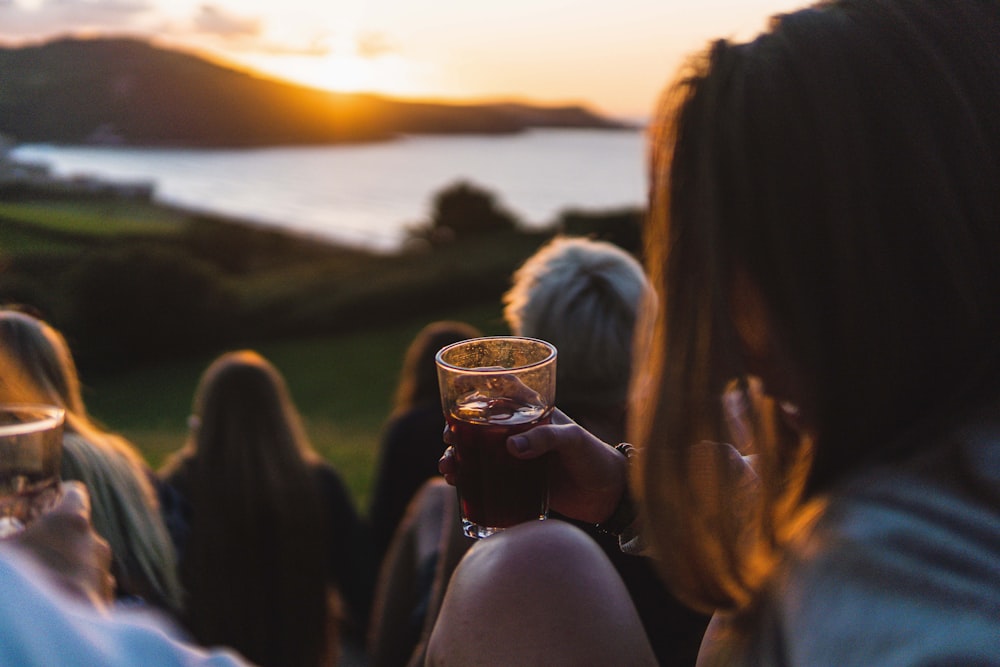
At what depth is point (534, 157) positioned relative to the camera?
60.2 ft

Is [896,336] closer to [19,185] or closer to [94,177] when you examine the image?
[19,185]

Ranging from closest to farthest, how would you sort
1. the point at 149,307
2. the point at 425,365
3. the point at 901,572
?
1. the point at 901,572
2. the point at 425,365
3. the point at 149,307

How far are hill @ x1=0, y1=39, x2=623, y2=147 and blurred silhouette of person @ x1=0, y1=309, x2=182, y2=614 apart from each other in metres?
0.70

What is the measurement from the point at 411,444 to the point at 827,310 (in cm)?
324

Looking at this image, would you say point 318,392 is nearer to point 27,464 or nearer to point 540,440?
point 27,464

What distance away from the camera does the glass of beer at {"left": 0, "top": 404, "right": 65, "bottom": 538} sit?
147 centimetres

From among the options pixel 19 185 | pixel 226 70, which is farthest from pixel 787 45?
pixel 226 70

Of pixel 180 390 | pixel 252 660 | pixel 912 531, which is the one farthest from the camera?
pixel 180 390

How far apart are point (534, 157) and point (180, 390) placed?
9.02 metres

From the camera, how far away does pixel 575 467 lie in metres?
1.68

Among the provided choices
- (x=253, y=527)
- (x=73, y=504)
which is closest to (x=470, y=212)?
(x=253, y=527)

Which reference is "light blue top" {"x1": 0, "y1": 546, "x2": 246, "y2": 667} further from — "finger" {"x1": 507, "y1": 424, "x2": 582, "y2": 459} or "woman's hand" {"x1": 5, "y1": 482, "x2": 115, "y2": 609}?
"finger" {"x1": 507, "y1": 424, "x2": 582, "y2": 459}

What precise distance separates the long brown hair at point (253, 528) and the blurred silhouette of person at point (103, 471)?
58 centimetres

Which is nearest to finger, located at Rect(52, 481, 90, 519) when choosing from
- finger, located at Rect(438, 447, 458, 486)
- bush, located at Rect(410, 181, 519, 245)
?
finger, located at Rect(438, 447, 458, 486)
